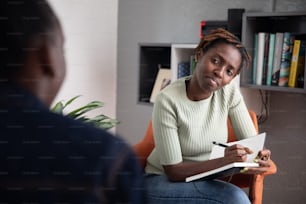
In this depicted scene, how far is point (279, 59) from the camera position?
1.08 metres

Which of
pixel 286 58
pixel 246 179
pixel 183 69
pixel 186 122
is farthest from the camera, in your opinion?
pixel 183 69

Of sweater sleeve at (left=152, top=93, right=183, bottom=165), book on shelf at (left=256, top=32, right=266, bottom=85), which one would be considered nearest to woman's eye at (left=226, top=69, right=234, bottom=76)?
sweater sleeve at (left=152, top=93, right=183, bottom=165)

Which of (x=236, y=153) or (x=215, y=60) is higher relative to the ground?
(x=215, y=60)

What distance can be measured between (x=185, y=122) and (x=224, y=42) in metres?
0.15

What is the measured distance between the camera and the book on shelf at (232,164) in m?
0.74

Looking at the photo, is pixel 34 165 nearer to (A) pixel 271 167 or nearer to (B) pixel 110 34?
(A) pixel 271 167

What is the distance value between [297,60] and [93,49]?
66cm

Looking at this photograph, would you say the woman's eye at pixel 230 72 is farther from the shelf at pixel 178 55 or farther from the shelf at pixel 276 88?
the shelf at pixel 178 55

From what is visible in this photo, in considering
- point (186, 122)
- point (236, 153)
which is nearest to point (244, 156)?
point (236, 153)

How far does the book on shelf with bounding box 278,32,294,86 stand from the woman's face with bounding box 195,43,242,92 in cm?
29

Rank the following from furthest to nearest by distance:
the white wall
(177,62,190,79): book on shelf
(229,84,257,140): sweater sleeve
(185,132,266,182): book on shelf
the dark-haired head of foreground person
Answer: the white wall, (177,62,190,79): book on shelf, (229,84,257,140): sweater sleeve, (185,132,266,182): book on shelf, the dark-haired head of foreground person

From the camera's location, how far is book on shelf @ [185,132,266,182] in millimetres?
741

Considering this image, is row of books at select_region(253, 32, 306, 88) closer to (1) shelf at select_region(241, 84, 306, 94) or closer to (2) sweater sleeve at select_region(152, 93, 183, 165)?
(1) shelf at select_region(241, 84, 306, 94)

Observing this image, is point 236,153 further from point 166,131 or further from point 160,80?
point 160,80
